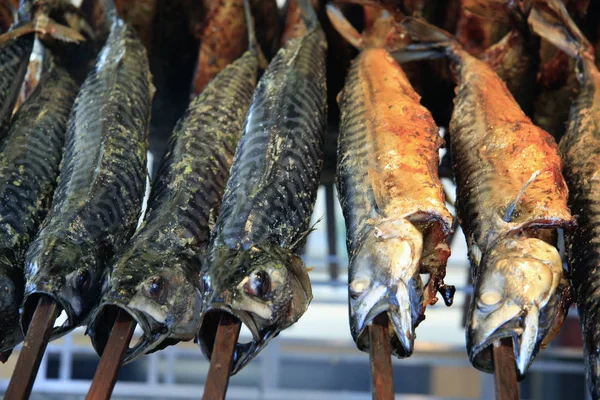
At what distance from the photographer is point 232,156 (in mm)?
1369

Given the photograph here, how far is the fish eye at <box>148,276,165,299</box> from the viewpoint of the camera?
102 centimetres

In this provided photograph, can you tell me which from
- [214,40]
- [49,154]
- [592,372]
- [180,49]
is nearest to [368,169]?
[592,372]

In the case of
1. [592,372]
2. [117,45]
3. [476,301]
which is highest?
[117,45]

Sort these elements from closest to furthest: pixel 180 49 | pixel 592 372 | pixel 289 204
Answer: pixel 592 372, pixel 289 204, pixel 180 49

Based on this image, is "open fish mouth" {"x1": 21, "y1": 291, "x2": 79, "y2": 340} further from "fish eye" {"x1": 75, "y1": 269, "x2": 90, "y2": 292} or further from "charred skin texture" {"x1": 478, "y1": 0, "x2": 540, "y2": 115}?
"charred skin texture" {"x1": 478, "y1": 0, "x2": 540, "y2": 115}

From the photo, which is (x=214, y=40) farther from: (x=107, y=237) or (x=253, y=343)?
(x=253, y=343)

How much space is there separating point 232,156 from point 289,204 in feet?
0.92

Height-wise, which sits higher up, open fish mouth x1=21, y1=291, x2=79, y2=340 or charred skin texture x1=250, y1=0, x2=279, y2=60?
charred skin texture x1=250, y1=0, x2=279, y2=60

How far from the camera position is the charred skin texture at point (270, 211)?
99 cm

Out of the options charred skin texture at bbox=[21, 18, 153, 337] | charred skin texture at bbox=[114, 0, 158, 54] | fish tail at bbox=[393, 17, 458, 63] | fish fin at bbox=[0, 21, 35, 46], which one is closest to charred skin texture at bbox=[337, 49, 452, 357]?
fish tail at bbox=[393, 17, 458, 63]

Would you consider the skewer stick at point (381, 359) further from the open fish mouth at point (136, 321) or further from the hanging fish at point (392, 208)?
the open fish mouth at point (136, 321)

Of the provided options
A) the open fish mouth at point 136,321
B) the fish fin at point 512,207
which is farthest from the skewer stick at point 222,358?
the fish fin at point 512,207

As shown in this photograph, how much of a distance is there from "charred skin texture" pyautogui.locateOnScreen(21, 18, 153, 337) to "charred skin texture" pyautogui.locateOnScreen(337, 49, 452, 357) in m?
0.46

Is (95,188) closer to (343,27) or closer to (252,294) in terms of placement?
(252,294)
